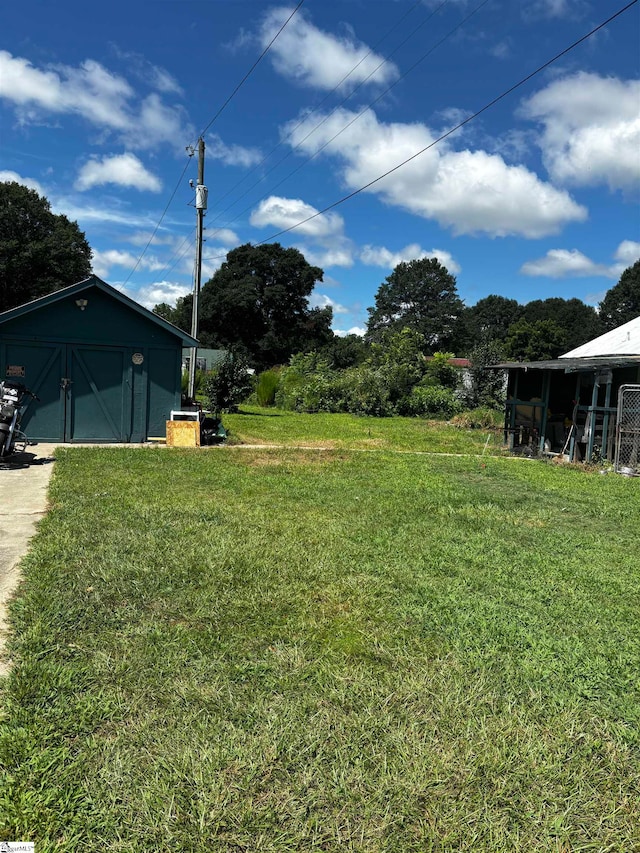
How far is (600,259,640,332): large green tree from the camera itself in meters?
53.3

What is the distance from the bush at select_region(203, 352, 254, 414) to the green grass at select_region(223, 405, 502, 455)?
88 centimetres

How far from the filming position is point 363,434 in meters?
15.9

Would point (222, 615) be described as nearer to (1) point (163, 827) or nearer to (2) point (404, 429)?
(1) point (163, 827)

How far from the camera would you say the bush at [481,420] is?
759 inches

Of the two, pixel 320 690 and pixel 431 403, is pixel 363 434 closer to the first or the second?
pixel 431 403

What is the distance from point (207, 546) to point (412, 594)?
1.77 meters

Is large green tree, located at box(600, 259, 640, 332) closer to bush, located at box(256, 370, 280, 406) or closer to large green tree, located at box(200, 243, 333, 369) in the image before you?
large green tree, located at box(200, 243, 333, 369)

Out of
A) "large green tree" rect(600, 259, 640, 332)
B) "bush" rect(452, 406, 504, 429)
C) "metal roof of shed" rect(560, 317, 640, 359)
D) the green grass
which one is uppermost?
"large green tree" rect(600, 259, 640, 332)

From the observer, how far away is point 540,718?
97.0 inches

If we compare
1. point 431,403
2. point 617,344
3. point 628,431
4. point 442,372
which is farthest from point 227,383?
point 628,431

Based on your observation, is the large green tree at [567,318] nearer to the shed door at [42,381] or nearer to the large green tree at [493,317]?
the large green tree at [493,317]

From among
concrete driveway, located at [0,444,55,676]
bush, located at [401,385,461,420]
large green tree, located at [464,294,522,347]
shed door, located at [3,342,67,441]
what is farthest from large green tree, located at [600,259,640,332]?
concrete driveway, located at [0,444,55,676]

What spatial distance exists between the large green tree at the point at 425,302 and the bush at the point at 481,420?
4392cm

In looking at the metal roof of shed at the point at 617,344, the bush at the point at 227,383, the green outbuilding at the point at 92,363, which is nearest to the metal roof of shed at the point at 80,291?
the green outbuilding at the point at 92,363
